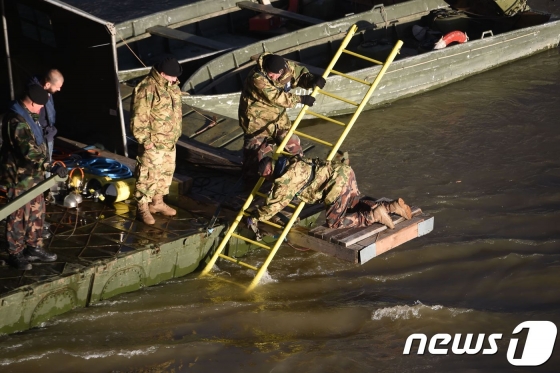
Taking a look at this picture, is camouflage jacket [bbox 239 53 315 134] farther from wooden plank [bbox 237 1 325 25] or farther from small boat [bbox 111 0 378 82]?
wooden plank [bbox 237 1 325 25]

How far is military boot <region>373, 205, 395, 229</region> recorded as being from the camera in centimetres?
1001

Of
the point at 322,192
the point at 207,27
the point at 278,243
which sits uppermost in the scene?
the point at 207,27

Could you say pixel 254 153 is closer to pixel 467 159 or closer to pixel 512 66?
pixel 467 159

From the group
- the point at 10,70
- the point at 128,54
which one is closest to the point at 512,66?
the point at 128,54

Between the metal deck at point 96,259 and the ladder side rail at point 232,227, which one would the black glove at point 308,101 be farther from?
the metal deck at point 96,259

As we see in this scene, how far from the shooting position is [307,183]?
9.69 meters

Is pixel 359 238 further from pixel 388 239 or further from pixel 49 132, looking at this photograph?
pixel 49 132

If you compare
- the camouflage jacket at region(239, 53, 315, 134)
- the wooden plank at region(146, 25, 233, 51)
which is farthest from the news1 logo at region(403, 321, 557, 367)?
the wooden plank at region(146, 25, 233, 51)

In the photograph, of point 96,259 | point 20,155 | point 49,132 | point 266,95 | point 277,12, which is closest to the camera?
point 20,155

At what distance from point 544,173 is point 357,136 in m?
2.84

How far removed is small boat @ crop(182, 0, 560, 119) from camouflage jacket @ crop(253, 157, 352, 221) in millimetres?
3914

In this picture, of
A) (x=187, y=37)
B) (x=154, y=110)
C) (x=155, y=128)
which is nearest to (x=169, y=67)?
(x=154, y=110)

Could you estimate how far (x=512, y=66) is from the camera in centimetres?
1709

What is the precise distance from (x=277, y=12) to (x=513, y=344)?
9018 mm
